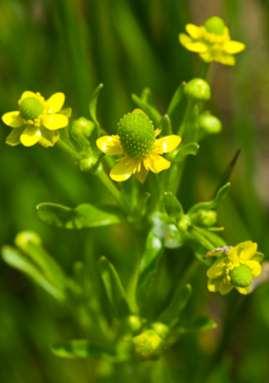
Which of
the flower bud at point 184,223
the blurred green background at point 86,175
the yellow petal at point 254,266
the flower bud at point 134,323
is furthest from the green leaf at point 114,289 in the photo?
the blurred green background at point 86,175

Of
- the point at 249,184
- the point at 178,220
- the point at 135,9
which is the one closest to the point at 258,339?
the point at 249,184

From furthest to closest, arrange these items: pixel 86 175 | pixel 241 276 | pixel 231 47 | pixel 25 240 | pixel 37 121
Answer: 1. pixel 86 175
2. pixel 25 240
3. pixel 231 47
4. pixel 37 121
5. pixel 241 276

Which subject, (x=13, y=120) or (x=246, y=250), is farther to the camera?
(x=13, y=120)

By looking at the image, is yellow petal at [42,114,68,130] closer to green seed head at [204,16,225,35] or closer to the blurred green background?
green seed head at [204,16,225,35]

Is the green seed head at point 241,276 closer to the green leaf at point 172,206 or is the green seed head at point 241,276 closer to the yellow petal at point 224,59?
the green leaf at point 172,206

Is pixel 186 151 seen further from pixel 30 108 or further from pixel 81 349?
pixel 81 349

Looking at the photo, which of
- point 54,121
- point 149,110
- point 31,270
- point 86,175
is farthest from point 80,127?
point 86,175

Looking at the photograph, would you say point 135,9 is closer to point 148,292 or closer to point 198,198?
point 198,198
